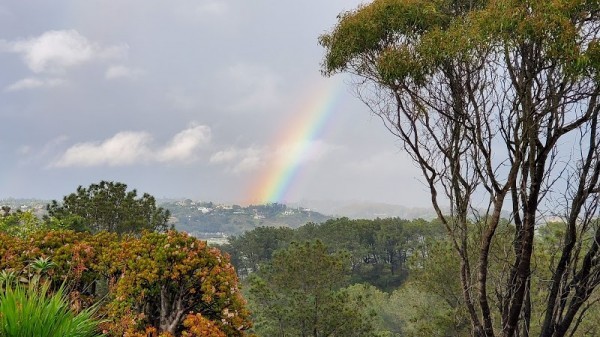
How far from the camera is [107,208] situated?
88.9ft

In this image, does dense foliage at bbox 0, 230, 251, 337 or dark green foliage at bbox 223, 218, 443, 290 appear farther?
dark green foliage at bbox 223, 218, 443, 290

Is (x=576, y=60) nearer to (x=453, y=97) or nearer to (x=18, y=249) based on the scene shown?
(x=453, y=97)

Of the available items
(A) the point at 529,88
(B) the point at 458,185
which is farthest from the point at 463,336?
(A) the point at 529,88

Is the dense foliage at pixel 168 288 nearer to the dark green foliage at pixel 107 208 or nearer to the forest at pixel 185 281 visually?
the forest at pixel 185 281

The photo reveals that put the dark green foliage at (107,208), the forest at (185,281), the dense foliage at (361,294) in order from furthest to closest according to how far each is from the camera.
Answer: the dark green foliage at (107,208) → the dense foliage at (361,294) → the forest at (185,281)

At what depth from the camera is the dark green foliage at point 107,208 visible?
26906 mm

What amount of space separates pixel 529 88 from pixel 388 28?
8.04ft

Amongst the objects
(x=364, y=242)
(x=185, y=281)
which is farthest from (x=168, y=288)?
(x=364, y=242)

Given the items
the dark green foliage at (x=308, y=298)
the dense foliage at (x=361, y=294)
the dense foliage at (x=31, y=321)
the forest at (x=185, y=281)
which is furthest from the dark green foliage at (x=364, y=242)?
the dense foliage at (x=31, y=321)

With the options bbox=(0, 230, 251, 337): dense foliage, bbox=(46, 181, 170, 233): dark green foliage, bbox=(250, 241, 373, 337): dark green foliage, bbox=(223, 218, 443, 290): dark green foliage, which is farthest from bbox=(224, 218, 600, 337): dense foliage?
bbox=(223, 218, 443, 290): dark green foliage

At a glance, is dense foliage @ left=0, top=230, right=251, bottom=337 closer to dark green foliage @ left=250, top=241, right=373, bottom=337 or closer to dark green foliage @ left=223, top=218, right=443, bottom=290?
dark green foliage @ left=250, top=241, right=373, bottom=337

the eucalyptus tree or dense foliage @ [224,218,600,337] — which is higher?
the eucalyptus tree

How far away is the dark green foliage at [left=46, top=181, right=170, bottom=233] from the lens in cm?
2691

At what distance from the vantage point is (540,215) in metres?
5.45
